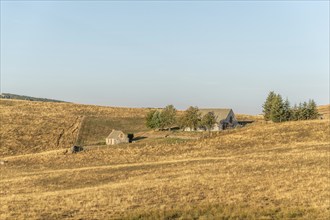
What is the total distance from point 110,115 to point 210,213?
373 feet

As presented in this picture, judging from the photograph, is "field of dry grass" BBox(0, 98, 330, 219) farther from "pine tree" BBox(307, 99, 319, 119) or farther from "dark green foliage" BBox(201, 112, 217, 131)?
"pine tree" BBox(307, 99, 319, 119)

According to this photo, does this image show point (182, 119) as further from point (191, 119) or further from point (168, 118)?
point (168, 118)

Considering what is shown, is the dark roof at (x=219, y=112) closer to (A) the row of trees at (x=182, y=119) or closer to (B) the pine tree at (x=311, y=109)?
(A) the row of trees at (x=182, y=119)

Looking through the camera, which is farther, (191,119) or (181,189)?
(191,119)

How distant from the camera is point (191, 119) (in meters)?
89.5

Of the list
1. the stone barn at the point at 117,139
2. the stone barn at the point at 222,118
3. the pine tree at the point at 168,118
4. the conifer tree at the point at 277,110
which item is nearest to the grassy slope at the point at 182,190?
the stone barn at the point at 117,139

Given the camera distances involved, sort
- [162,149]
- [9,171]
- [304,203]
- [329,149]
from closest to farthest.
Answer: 1. [304,203]
2. [329,149]
3. [9,171]
4. [162,149]

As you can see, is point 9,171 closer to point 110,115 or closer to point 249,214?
point 249,214

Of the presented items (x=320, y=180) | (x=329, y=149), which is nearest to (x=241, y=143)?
(x=329, y=149)

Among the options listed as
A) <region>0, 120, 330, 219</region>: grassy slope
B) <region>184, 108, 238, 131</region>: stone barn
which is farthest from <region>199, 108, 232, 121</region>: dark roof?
<region>0, 120, 330, 219</region>: grassy slope

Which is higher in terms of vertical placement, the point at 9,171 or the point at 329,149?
the point at 329,149

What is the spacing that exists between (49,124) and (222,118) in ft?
168

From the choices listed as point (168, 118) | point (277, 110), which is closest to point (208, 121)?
point (168, 118)

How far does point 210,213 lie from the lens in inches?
786
